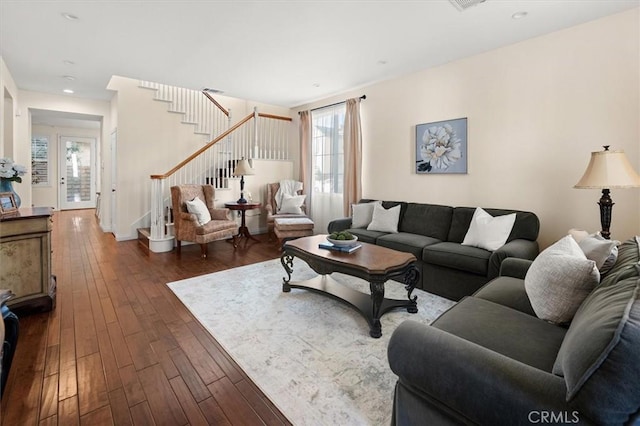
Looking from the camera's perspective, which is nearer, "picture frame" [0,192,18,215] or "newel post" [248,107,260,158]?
"picture frame" [0,192,18,215]

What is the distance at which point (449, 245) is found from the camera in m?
3.29

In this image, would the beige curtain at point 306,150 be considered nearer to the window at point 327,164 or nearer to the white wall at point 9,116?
the window at point 327,164

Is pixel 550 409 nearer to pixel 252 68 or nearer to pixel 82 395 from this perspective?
pixel 82 395

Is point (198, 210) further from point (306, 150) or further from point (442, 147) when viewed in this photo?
point (442, 147)

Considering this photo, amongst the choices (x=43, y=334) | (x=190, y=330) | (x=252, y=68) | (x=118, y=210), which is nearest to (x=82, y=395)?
(x=190, y=330)

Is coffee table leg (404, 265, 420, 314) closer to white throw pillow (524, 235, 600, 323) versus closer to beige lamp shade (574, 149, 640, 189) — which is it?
white throw pillow (524, 235, 600, 323)

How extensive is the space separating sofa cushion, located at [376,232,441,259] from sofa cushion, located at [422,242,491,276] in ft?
0.29

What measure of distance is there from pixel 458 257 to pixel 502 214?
2.88ft

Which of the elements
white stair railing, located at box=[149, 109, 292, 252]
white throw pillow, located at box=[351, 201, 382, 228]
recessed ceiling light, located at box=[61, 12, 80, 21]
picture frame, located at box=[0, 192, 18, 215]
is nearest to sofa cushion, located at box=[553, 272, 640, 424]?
white throw pillow, located at box=[351, 201, 382, 228]

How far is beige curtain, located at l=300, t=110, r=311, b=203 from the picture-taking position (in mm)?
6086

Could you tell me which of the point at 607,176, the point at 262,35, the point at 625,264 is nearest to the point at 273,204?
the point at 262,35

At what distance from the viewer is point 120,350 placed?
2129mm

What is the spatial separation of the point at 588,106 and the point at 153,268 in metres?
5.10

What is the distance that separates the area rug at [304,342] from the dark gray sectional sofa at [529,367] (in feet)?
1.42
